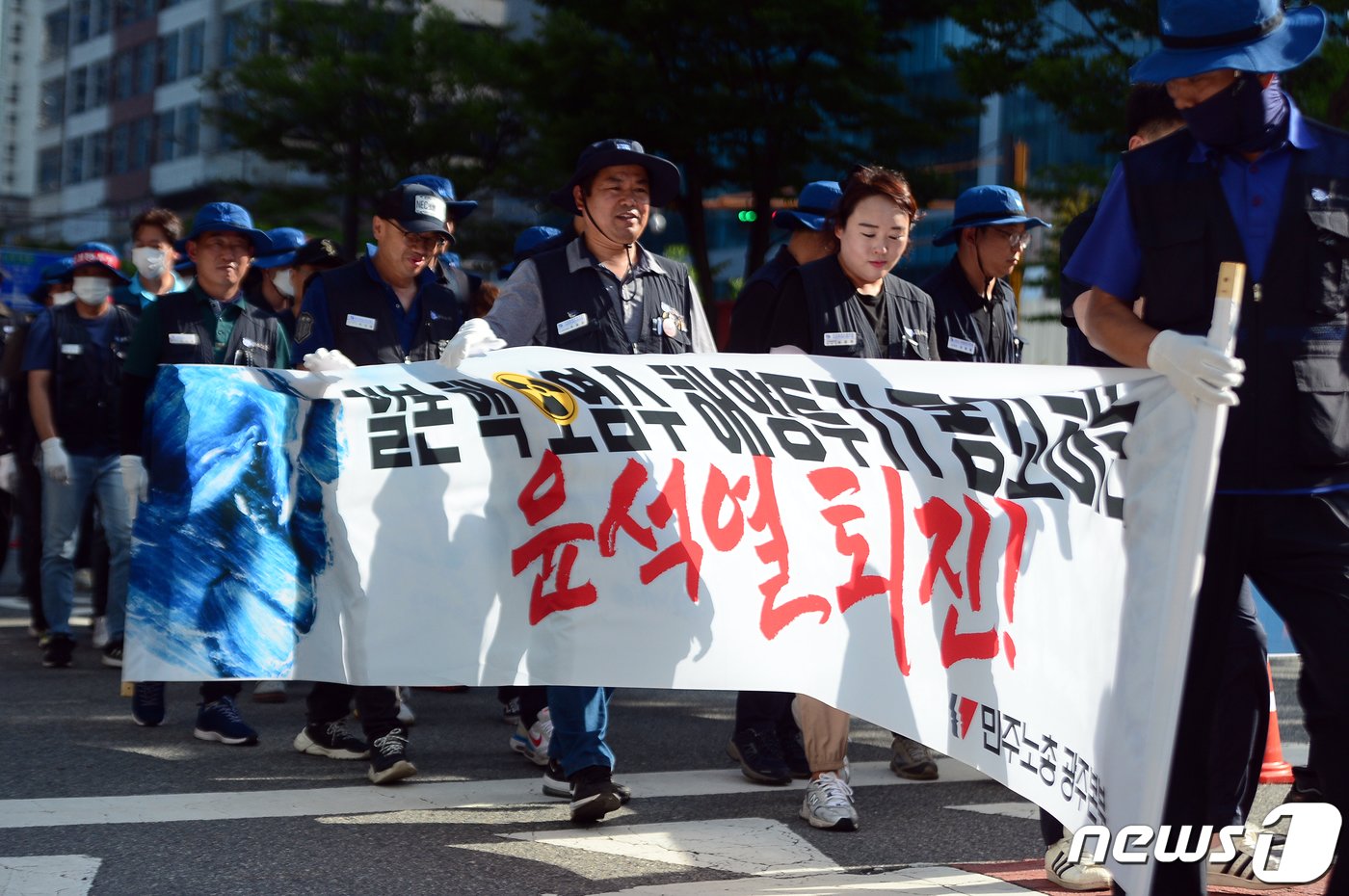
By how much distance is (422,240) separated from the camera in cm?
662

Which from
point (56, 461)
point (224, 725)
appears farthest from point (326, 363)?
point (56, 461)

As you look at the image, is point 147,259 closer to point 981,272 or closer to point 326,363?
point 326,363

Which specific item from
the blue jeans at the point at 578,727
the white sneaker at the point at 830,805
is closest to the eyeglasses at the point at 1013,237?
the white sneaker at the point at 830,805

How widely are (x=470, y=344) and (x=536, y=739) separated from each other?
198 cm

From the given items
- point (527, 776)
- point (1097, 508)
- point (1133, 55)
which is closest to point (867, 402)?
point (1097, 508)

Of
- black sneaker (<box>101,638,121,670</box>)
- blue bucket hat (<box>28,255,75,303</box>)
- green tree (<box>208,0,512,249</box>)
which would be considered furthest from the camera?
green tree (<box>208,0,512,249</box>)

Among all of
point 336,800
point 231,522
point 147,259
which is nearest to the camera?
point 231,522

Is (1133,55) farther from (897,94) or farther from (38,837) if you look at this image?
(38,837)

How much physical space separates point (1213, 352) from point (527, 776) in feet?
11.6

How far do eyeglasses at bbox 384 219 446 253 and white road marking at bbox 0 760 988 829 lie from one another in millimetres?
2115

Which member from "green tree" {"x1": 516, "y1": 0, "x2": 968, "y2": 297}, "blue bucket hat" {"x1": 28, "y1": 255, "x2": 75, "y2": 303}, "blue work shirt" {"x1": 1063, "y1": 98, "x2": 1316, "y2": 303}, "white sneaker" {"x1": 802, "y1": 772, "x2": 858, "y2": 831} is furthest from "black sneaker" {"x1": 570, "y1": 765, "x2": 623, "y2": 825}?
"green tree" {"x1": 516, "y1": 0, "x2": 968, "y2": 297}

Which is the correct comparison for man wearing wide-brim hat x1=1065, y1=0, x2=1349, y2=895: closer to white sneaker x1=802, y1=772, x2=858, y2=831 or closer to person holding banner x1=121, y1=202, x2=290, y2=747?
white sneaker x1=802, y1=772, x2=858, y2=831

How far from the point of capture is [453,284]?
6.88 metres

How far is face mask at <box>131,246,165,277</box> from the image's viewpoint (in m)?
8.63
